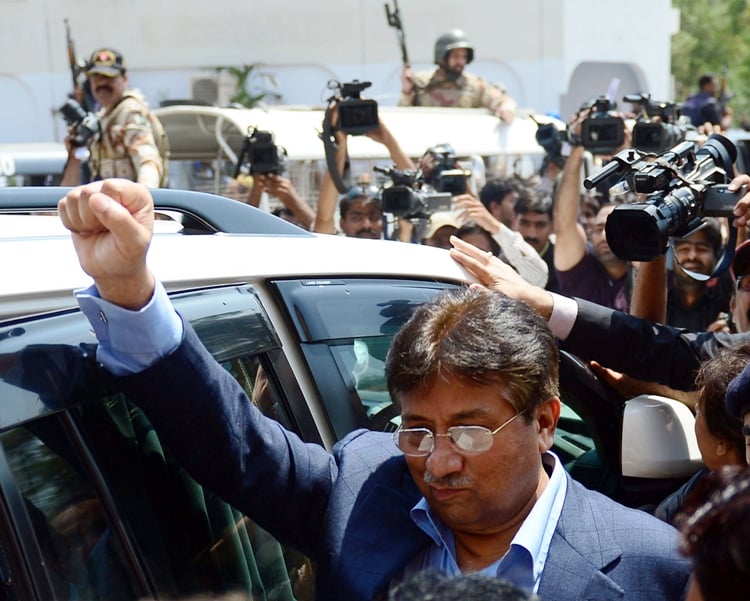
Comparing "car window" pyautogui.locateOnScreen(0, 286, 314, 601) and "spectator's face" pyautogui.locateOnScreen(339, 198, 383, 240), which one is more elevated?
"car window" pyautogui.locateOnScreen(0, 286, 314, 601)

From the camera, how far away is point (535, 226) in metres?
6.10

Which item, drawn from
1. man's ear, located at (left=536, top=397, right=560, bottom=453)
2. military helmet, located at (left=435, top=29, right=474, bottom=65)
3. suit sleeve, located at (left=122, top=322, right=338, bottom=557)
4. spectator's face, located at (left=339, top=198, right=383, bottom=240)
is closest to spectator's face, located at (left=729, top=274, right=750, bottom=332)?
man's ear, located at (left=536, top=397, right=560, bottom=453)

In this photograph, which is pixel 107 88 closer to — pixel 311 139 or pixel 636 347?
pixel 311 139

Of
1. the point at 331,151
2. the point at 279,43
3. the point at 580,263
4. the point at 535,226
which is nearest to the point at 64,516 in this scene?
the point at 580,263

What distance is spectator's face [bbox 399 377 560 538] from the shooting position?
1.71 metres

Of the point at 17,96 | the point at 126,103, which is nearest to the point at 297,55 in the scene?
the point at 17,96

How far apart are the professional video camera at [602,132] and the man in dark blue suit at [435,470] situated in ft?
13.1

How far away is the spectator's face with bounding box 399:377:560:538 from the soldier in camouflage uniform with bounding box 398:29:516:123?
830 cm

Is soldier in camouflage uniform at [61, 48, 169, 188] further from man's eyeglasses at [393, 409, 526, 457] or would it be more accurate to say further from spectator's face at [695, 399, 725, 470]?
man's eyeglasses at [393, 409, 526, 457]

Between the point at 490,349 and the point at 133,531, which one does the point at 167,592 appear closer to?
the point at 133,531

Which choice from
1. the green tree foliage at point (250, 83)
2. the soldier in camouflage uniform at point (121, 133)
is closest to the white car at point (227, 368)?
the soldier in camouflage uniform at point (121, 133)

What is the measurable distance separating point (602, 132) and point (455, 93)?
450cm

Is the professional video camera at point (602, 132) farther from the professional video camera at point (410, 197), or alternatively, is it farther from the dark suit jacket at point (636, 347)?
the dark suit jacket at point (636, 347)

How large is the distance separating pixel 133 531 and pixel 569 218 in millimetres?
4140
